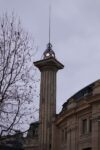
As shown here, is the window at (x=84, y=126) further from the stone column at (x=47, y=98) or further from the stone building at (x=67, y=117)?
the stone column at (x=47, y=98)

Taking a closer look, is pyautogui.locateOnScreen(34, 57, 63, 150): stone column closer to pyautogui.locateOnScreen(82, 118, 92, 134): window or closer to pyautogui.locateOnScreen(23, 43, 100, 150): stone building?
pyautogui.locateOnScreen(23, 43, 100, 150): stone building

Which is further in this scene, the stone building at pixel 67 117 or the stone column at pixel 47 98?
the stone column at pixel 47 98

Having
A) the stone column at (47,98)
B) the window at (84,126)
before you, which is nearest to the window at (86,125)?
the window at (84,126)

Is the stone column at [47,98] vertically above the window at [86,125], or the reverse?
the stone column at [47,98]

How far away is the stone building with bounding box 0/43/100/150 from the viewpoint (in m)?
45.2

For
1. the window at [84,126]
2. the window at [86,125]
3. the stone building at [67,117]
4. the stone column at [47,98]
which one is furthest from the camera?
the stone column at [47,98]

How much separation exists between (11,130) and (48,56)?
5055 cm

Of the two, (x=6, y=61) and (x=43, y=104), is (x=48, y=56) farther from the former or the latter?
(x=6, y=61)

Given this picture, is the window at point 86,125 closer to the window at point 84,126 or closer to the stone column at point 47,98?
the window at point 84,126

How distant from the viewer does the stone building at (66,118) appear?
45.2 metres

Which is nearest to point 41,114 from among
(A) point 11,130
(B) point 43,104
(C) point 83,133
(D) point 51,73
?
(B) point 43,104

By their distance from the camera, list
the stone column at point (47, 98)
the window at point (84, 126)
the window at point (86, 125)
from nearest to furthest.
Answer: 1. the window at point (86, 125)
2. the window at point (84, 126)
3. the stone column at point (47, 98)

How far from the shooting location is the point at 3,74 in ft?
82.7

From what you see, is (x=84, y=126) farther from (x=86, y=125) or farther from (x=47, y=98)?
(x=47, y=98)
